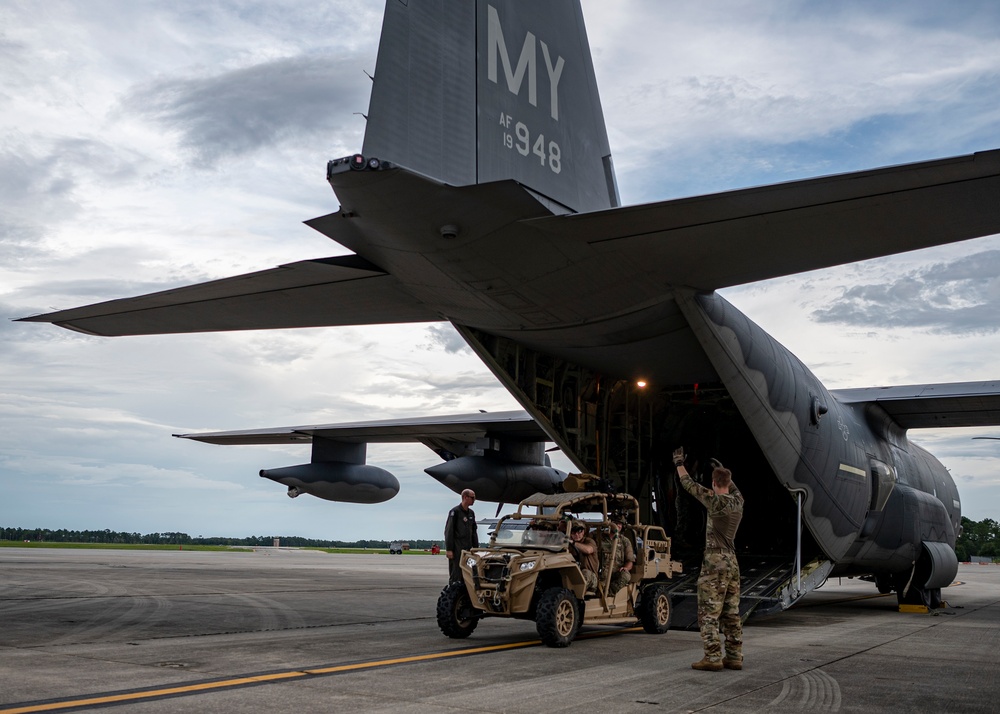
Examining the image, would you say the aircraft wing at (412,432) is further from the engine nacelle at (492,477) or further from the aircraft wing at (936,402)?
the aircraft wing at (936,402)

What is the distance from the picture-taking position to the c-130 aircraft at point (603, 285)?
24.2 ft

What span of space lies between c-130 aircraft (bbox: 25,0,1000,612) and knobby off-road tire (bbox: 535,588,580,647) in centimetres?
309

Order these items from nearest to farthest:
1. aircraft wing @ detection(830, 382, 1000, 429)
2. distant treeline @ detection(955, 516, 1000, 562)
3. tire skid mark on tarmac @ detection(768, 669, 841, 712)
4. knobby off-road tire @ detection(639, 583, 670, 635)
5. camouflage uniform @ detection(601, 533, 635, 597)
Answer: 1. tire skid mark on tarmac @ detection(768, 669, 841, 712)
2. camouflage uniform @ detection(601, 533, 635, 597)
3. knobby off-road tire @ detection(639, 583, 670, 635)
4. aircraft wing @ detection(830, 382, 1000, 429)
5. distant treeline @ detection(955, 516, 1000, 562)

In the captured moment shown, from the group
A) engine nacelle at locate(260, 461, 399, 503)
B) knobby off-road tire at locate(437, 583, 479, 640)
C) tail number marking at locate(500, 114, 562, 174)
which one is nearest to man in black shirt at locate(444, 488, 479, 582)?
knobby off-road tire at locate(437, 583, 479, 640)

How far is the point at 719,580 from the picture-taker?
7395 mm

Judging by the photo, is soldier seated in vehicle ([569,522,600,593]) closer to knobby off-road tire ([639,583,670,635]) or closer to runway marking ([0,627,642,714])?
knobby off-road tire ([639,583,670,635])

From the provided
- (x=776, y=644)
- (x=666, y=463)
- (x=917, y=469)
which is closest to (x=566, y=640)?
(x=776, y=644)

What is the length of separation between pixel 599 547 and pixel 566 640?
143 centimetres

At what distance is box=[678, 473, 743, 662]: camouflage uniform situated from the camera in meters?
7.24

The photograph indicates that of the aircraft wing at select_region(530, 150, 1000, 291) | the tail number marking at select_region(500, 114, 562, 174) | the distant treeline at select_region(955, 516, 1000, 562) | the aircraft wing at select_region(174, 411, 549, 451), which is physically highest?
the tail number marking at select_region(500, 114, 562, 174)

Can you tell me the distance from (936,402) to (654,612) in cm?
877

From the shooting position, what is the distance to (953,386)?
1559 centimetres

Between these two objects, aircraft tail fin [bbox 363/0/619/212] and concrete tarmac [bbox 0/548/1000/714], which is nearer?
concrete tarmac [bbox 0/548/1000/714]

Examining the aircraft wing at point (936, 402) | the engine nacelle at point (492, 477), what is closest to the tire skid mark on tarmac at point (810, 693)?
the aircraft wing at point (936, 402)
